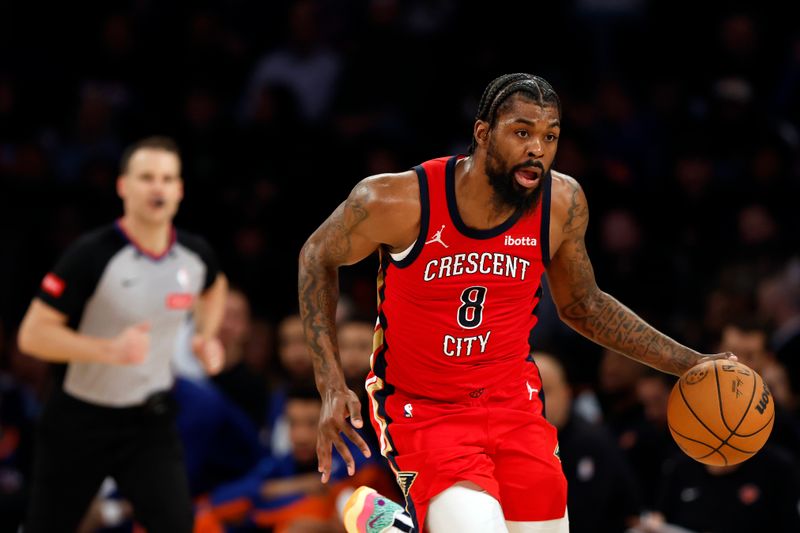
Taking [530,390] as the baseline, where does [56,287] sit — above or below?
above

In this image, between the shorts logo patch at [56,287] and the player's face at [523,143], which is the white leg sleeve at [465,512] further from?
the shorts logo patch at [56,287]

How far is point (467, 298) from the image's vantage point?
16.9 feet

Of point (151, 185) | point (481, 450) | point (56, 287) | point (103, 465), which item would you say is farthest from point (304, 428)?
point (481, 450)

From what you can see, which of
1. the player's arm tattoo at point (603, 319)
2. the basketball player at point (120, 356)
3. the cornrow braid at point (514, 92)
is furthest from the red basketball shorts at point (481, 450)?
the basketball player at point (120, 356)

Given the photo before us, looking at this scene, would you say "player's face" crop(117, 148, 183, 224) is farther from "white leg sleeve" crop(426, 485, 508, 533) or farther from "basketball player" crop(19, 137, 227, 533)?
"white leg sleeve" crop(426, 485, 508, 533)

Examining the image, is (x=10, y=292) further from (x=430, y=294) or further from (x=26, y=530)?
(x=430, y=294)

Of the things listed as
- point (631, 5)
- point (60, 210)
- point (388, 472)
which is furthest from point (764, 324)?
point (60, 210)

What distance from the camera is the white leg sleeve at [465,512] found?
15.5ft

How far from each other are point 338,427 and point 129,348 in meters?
1.79

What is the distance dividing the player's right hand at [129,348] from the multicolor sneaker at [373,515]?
149 centimetres

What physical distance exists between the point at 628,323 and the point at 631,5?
25.4 feet

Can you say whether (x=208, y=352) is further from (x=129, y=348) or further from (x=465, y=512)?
(x=465, y=512)

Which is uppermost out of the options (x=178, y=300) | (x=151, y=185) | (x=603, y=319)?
(x=151, y=185)

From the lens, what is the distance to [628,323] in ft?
17.9
